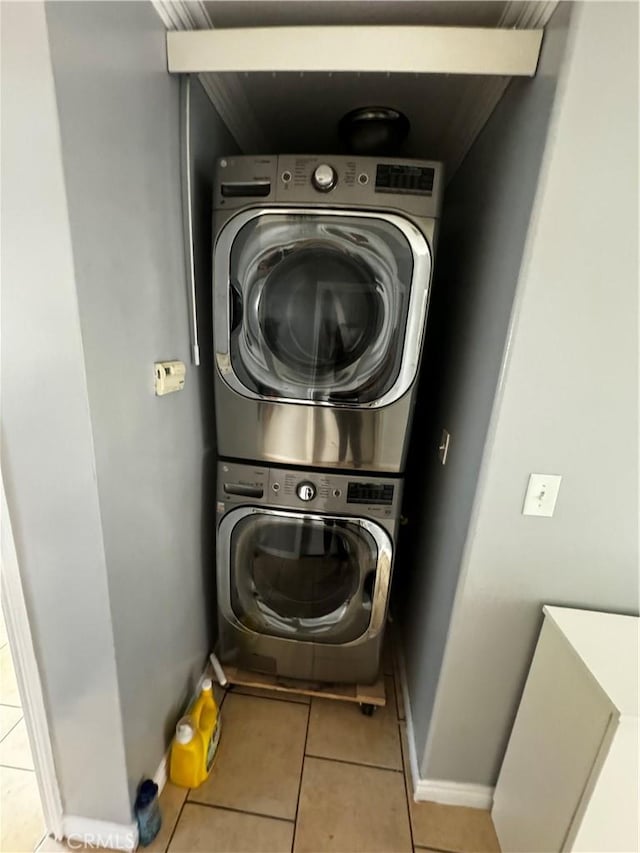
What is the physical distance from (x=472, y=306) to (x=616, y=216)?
0.45 metres

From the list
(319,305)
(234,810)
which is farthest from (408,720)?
(319,305)

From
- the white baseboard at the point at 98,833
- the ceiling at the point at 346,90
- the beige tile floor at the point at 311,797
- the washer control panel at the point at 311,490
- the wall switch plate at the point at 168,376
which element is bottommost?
the beige tile floor at the point at 311,797

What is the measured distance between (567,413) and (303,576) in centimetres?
109

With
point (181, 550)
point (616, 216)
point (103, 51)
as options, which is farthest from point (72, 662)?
point (616, 216)

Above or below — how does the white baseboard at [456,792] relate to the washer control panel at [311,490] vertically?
below

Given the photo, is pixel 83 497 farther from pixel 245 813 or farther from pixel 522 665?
pixel 522 665

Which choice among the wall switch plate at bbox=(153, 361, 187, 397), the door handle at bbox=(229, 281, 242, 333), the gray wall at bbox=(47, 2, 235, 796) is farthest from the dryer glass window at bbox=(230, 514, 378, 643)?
the door handle at bbox=(229, 281, 242, 333)

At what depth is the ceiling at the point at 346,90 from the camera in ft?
3.40

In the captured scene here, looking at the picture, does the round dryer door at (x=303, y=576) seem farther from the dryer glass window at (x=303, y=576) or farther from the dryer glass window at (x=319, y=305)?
the dryer glass window at (x=319, y=305)

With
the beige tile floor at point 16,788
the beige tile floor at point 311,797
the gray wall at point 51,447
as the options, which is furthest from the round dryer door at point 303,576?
the beige tile floor at point 16,788

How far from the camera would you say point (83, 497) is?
35.9 inches

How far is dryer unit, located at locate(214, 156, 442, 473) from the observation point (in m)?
1.17

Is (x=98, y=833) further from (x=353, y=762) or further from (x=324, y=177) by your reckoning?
(x=324, y=177)

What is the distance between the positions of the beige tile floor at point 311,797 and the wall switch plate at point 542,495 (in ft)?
3.48
